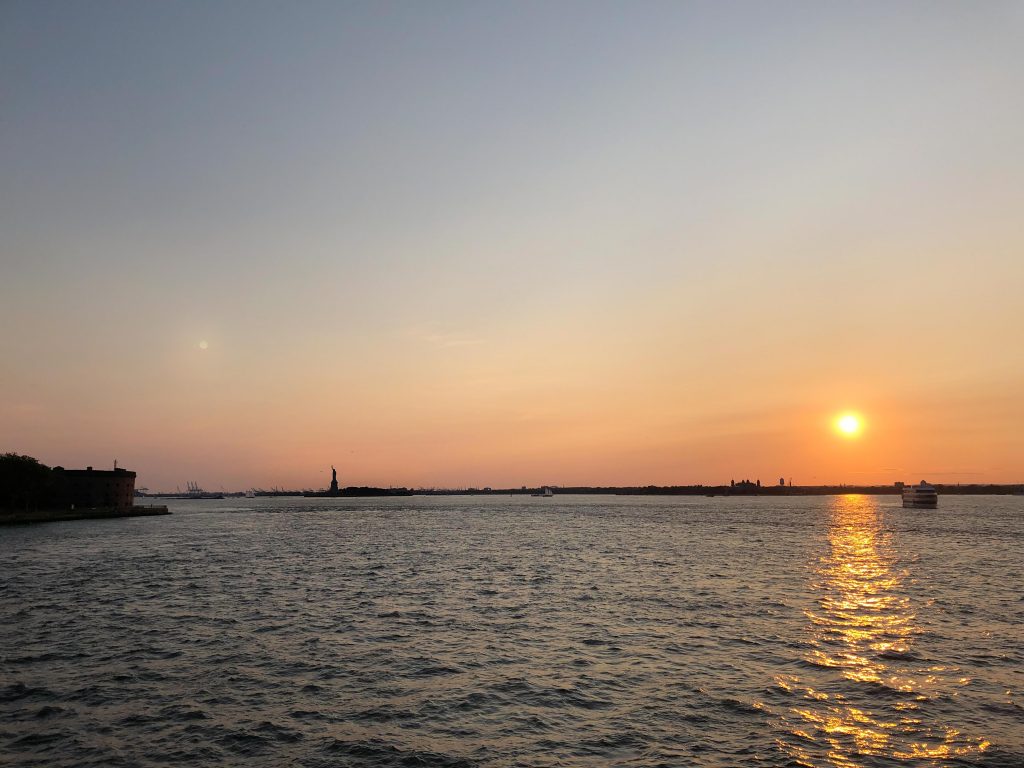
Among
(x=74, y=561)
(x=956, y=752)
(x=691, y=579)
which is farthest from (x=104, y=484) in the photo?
(x=956, y=752)

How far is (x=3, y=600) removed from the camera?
42.8 metres

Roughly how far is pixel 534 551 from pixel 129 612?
153 feet

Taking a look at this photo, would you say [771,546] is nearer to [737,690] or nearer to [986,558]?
[986,558]

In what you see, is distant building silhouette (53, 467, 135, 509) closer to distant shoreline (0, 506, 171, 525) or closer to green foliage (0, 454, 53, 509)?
distant shoreline (0, 506, 171, 525)

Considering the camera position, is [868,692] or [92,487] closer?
[868,692]

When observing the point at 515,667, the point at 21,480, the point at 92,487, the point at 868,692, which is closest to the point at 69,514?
the point at 21,480

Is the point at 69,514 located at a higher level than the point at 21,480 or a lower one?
lower

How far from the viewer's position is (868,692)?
897 inches

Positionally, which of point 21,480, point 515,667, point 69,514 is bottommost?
point 69,514

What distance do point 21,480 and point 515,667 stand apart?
502 feet

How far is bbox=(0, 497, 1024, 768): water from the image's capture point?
18141 mm

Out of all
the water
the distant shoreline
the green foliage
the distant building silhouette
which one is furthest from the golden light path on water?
the distant building silhouette

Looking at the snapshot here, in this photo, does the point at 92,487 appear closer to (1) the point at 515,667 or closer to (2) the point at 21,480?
(2) the point at 21,480

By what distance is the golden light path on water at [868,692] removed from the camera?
17.7 meters
